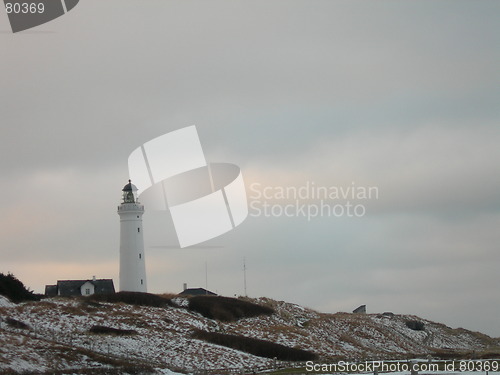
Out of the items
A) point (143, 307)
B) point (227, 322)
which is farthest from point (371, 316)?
point (143, 307)

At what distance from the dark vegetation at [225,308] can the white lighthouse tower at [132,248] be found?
6848 millimetres

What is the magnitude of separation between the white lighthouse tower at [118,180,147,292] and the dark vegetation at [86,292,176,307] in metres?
7.83

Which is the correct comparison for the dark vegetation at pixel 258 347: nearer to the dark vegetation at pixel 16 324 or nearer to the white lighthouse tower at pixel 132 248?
the dark vegetation at pixel 16 324

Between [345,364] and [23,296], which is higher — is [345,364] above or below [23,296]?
Result: below

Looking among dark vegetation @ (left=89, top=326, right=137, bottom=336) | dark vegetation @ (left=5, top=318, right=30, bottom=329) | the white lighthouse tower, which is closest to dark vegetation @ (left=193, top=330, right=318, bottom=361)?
dark vegetation @ (left=89, top=326, right=137, bottom=336)

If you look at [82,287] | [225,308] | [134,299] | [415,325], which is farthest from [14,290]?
[415,325]

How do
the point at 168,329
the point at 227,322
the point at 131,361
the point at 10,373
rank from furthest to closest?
the point at 227,322
the point at 168,329
the point at 131,361
the point at 10,373

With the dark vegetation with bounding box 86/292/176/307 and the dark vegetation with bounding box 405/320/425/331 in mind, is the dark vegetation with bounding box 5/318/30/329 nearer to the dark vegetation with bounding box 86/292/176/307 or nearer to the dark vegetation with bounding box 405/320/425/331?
the dark vegetation with bounding box 86/292/176/307

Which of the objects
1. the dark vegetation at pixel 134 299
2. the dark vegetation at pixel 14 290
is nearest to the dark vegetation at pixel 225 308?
the dark vegetation at pixel 134 299

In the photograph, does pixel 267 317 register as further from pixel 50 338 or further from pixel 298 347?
pixel 50 338

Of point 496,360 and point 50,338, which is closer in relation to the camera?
point 50,338

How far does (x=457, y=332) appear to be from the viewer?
102m

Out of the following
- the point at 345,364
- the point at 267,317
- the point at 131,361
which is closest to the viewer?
the point at 131,361

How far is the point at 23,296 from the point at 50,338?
14520 mm
